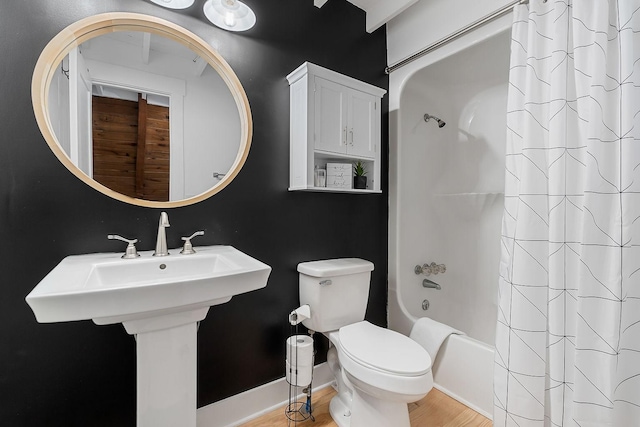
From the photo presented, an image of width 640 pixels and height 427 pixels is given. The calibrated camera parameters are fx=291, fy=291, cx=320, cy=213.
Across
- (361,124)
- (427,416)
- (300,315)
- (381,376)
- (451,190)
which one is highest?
(361,124)

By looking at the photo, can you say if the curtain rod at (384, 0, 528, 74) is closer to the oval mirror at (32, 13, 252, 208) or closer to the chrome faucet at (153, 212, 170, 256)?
the oval mirror at (32, 13, 252, 208)

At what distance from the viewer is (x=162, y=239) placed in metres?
1.27

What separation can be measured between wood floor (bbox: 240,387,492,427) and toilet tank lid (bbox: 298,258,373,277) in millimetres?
759

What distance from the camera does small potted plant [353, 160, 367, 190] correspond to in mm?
1836

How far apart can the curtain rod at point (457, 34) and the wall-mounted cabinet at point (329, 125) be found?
Answer: 0.34 meters

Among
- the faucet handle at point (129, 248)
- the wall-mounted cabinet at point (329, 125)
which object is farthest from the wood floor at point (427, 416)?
the wall-mounted cabinet at point (329, 125)

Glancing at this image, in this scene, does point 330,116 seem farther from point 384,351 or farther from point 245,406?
point 245,406

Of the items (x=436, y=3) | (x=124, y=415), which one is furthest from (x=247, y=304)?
(x=436, y=3)

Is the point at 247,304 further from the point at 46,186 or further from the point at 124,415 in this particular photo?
the point at 46,186

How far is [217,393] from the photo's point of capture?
147 cm

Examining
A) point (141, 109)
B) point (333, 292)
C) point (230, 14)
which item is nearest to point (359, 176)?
point (333, 292)

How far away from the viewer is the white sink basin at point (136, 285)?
76 centimetres

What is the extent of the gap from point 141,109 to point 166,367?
1.10 meters

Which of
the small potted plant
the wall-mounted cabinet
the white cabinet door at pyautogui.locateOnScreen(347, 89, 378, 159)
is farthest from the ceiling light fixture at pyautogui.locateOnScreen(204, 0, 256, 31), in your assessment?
the small potted plant
